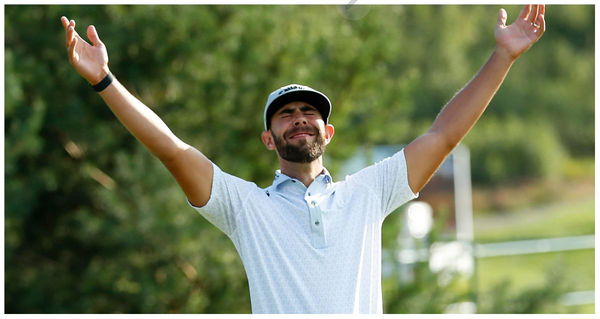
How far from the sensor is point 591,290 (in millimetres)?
16453

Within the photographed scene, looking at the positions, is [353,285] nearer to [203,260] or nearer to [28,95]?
[203,260]

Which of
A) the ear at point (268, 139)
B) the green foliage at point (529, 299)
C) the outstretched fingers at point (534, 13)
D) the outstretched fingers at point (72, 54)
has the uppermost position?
the green foliage at point (529, 299)

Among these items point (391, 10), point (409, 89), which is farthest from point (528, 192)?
point (409, 89)

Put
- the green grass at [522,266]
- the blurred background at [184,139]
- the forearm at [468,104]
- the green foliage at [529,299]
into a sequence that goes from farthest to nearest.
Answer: the green grass at [522,266] → the green foliage at [529,299] → the blurred background at [184,139] → the forearm at [468,104]

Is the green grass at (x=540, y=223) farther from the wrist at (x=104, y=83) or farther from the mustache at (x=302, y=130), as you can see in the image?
the wrist at (x=104, y=83)

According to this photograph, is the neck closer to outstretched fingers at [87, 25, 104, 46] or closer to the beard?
the beard

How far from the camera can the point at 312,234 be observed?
279 cm

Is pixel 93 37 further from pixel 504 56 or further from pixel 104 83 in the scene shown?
pixel 504 56

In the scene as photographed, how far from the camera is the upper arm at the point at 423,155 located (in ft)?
9.71

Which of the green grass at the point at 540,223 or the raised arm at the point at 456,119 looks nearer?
the raised arm at the point at 456,119

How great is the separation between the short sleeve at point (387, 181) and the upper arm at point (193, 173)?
15.6 inches

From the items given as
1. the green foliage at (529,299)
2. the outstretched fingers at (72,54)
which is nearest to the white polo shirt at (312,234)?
the outstretched fingers at (72,54)

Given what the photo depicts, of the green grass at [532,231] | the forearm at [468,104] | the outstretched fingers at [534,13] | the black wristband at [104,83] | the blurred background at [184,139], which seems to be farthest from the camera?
the green grass at [532,231]

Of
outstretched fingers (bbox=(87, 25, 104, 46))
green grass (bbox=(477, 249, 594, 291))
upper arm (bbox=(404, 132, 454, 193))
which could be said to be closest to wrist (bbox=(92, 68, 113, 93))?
outstretched fingers (bbox=(87, 25, 104, 46))
